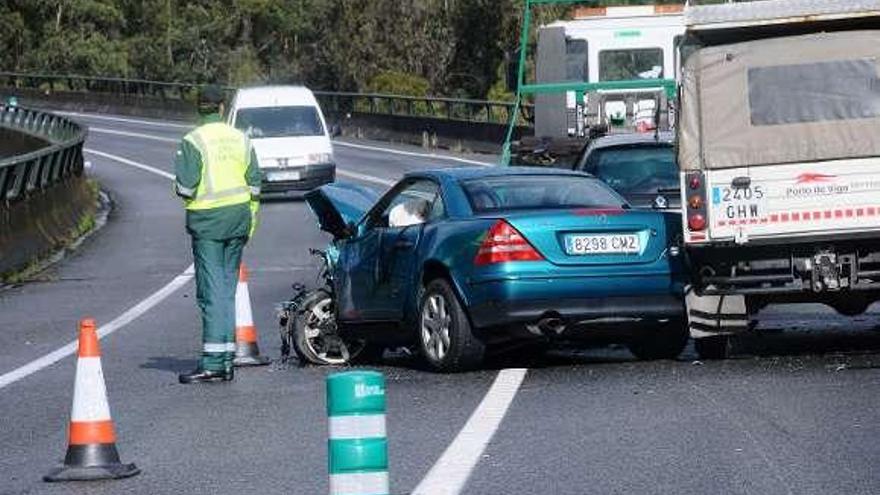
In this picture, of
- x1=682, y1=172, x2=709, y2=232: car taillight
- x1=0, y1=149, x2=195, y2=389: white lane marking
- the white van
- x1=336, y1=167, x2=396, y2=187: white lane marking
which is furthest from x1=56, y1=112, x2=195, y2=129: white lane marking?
x1=682, y1=172, x2=709, y2=232: car taillight

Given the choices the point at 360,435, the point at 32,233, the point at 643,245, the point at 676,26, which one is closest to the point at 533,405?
the point at 643,245

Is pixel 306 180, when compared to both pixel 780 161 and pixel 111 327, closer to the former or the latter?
pixel 111 327

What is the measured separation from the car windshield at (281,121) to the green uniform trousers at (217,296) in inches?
996

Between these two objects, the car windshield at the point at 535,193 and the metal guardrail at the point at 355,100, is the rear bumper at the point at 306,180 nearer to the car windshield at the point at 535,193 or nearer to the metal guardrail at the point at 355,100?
the metal guardrail at the point at 355,100

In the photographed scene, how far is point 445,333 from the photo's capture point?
46.3 ft

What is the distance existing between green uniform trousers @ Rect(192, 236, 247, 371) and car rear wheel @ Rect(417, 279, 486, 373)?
4.15 feet

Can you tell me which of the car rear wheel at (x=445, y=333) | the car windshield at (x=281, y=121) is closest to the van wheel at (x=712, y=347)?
the car rear wheel at (x=445, y=333)

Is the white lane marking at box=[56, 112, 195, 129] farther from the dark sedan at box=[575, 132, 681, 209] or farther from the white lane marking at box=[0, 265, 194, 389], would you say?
the dark sedan at box=[575, 132, 681, 209]

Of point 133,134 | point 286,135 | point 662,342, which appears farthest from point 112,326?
point 133,134

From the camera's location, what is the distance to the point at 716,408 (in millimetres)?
11750

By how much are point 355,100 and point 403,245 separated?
178ft

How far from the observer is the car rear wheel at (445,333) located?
13860 mm

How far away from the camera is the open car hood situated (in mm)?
15617

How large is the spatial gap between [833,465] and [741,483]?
0.65 m
